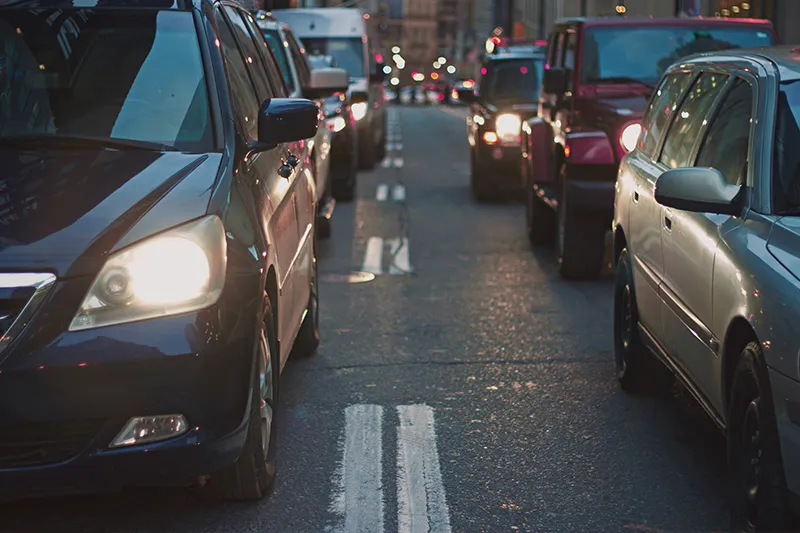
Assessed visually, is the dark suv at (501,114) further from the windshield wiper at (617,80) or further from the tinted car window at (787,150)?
the tinted car window at (787,150)

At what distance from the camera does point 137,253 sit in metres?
4.27

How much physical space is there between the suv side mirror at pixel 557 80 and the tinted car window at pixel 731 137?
5.72 meters

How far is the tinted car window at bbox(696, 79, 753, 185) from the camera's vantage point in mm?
5090

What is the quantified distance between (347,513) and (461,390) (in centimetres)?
205

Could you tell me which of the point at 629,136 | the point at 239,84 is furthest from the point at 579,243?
the point at 239,84

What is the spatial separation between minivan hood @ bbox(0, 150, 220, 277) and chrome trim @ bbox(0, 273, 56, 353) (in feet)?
0.10

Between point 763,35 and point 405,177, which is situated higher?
point 763,35

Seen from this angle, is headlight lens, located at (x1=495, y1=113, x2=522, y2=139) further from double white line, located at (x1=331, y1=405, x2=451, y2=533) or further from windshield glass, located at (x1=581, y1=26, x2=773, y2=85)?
double white line, located at (x1=331, y1=405, x2=451, y2=533)

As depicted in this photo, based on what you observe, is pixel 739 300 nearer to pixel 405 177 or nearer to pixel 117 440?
pixel 117 440

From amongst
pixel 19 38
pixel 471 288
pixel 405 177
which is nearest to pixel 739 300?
pixel 19 38

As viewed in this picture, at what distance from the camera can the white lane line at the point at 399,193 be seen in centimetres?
1756

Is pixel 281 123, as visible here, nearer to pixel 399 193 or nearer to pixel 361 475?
pixel 361 475

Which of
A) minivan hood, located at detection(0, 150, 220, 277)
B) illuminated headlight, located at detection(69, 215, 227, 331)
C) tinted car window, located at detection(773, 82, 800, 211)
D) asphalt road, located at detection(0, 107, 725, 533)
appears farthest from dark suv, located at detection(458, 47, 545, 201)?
illuminated headlight, located at detection(69, 215, 227, 331)

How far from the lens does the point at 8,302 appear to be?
412cm
